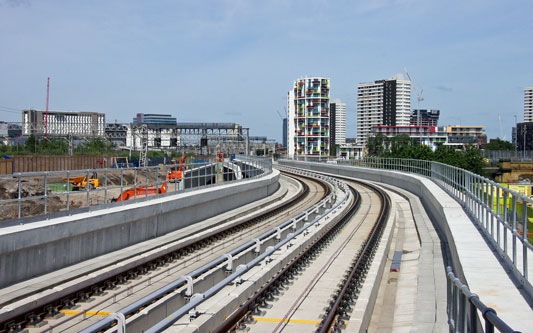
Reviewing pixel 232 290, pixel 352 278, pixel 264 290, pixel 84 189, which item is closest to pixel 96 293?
pixel 232 290

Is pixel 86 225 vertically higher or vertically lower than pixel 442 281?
higher

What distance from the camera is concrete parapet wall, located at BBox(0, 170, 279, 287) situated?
432 inches

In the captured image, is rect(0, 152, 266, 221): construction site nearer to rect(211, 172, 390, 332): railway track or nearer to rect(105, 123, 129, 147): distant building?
rect(211, 172, 390, 332): railway track

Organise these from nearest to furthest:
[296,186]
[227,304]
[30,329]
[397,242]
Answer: [30,329] < [227,304] < [397,242] < [296,186]

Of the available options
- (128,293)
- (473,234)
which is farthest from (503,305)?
(128,293)

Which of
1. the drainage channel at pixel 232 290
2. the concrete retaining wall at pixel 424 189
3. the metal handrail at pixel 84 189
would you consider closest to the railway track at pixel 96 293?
the drainage channel at pixel 232 290

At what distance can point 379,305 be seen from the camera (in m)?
12.5

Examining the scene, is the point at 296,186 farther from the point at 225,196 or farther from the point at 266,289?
the point at 266,289

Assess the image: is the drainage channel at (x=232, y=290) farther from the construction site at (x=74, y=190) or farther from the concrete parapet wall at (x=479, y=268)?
the construction site at (x=74, y=190)

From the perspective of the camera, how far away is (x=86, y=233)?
43.0 ft

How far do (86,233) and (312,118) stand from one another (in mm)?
135188

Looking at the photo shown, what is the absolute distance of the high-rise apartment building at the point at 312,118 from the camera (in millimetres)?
145125

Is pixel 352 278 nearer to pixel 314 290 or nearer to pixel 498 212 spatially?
pixel 314 290

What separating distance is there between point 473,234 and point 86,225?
10.3 m
